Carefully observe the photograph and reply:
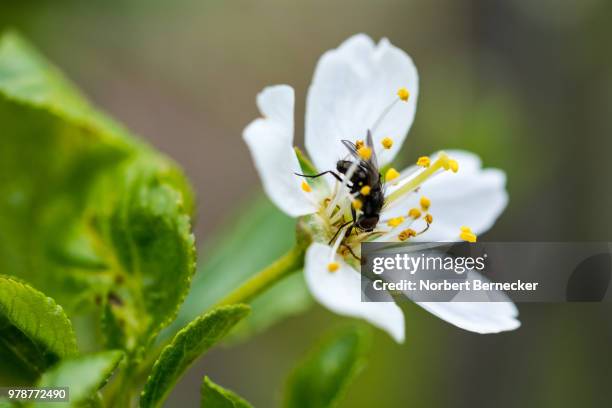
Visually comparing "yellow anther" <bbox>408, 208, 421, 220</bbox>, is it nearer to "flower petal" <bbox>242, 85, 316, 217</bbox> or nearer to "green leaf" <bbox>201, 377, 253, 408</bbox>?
"flower petal" <bbox>242, 85, 316, 217</bbox>

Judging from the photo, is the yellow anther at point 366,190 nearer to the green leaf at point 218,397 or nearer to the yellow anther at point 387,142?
the yellow anther at point 387,142

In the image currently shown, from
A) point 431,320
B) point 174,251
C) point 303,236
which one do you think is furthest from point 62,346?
point 431,320

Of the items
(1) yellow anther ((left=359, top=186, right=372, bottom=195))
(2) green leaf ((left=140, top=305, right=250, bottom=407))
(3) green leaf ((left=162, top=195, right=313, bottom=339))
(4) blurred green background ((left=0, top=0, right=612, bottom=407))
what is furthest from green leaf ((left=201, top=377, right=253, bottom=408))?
(4) blurred green background ((left=0, top=0, right=612, bottom=407))

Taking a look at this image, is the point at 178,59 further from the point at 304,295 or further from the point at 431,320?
the point at 304,295

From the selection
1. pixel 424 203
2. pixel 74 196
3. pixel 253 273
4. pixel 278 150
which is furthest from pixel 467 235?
pixel 74 196

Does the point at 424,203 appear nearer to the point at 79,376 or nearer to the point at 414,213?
the point at 414,213

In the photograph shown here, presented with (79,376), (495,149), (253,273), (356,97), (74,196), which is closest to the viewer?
(79,376)
